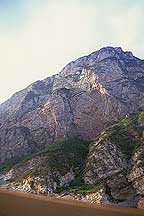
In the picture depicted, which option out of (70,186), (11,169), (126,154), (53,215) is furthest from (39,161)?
(53,215)

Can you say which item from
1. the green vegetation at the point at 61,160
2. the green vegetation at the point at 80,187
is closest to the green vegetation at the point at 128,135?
the green vegetation at the point at 61,160

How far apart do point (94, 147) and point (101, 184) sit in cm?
3620

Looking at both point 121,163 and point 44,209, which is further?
point 121,163

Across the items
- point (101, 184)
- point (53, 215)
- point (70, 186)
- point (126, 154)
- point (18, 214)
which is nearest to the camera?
point (18, 214)

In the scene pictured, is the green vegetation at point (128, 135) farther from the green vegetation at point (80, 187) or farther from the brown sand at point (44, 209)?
the brown sand at point (44, 209)

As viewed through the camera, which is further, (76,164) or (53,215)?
(76,164)

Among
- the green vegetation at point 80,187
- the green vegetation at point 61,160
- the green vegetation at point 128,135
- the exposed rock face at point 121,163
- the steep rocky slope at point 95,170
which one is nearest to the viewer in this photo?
the exposed rock face at point 121,163

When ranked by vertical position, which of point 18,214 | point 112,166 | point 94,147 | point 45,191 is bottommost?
point 18,214

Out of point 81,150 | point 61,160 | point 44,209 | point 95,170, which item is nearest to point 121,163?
point 95,170

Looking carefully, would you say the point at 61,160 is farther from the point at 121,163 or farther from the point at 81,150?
the point at 121,163

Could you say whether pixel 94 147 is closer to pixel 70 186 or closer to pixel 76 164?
pixel 76 164

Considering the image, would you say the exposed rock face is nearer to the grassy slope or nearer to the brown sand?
the grassy slope

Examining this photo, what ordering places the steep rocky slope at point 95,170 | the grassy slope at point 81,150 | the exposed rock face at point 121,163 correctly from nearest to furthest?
1. the exposed rock face at point 121,163
2. the steep rocky slope at point 95,170
3. the grassy slope at point 81,150

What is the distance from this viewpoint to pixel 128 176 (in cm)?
13788
